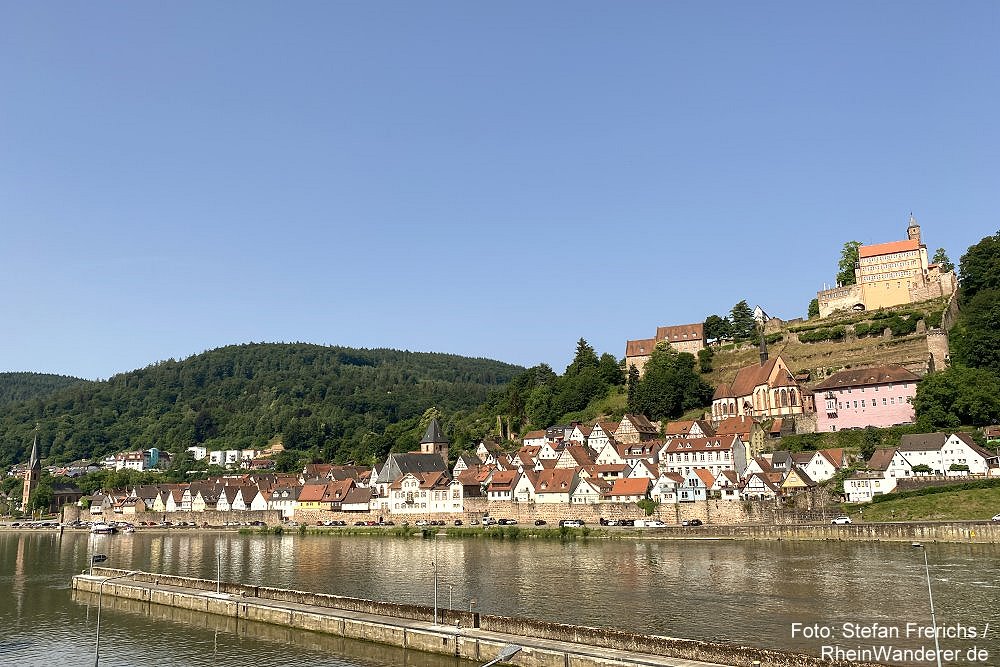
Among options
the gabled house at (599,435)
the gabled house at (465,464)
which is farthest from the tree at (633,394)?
the gabled house at (465,464)

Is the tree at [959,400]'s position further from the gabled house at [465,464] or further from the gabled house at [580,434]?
the gabled house at [465,464]

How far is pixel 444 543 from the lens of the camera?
67062mm

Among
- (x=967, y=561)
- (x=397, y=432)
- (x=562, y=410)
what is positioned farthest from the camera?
(x=397, y=432)

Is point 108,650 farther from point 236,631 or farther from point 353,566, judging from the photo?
point 353,566

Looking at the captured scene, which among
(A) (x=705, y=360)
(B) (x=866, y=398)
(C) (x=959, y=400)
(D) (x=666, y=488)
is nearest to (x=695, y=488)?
(D) (x=666, y=488)

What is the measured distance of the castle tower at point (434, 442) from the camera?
118938 millimetres

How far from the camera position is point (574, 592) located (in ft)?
128

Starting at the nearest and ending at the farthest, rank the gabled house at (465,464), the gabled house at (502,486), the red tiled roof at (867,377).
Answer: the red tiled roof at (867,377)
the gabled house at (502,486)
the gabled house at (465,464)

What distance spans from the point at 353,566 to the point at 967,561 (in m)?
37.3

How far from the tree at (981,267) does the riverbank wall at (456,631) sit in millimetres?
77705

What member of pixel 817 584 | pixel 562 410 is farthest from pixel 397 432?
pixel 817 584

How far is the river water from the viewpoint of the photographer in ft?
96.9

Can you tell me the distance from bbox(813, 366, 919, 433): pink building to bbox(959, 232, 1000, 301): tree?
49.7 ft

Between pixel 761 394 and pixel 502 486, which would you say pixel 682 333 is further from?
pixel 502 486
